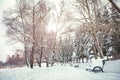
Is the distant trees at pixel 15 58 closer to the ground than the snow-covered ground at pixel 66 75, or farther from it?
farther from it

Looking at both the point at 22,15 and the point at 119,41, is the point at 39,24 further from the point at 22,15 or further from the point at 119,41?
→ the point at 119,41

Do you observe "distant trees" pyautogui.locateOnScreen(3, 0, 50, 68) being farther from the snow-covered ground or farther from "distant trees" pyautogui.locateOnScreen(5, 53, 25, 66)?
"distant trees" pyautogui.locateOnScreen(5, 53, 25, 66)

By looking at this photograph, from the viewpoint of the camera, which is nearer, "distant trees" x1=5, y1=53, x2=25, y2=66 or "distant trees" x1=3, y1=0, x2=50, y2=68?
"distant trees" x1=3, y1=0, x2=50, y2=68

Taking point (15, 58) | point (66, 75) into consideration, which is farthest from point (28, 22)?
point (15, 58)

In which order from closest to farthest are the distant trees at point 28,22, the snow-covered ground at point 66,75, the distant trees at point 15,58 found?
the snow-covered ground at point 66,75
the distant trees at point 28,22
the distant trees at point 15,58

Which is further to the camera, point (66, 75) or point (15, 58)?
point (15, 58)

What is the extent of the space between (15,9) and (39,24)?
9.04ft

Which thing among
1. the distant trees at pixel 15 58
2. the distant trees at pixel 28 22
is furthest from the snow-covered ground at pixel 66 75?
the distant trees at pixel 15 58

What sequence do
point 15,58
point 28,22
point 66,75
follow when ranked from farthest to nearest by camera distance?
point 15,58 → point 28,22 → point 66,75

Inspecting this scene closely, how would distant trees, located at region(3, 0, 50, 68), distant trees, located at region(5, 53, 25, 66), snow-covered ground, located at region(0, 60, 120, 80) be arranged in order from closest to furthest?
1. snow-covered ground, located at region(0, 60, 120, 80)
2. distant trees, located at region(3, 0, 50, 68)
3. distant trees, located at region(5, 53, 25, 66)

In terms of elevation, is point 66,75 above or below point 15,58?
below

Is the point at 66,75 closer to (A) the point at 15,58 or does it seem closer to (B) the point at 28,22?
(B) the point at 28,22

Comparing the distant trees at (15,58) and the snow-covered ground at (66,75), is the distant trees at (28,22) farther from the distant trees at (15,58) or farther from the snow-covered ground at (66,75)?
the distant trees at (15,58)

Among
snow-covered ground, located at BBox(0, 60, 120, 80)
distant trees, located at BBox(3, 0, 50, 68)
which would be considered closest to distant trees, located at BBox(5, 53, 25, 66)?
distant trees, located at BBox(3, 0, 50, 68)
